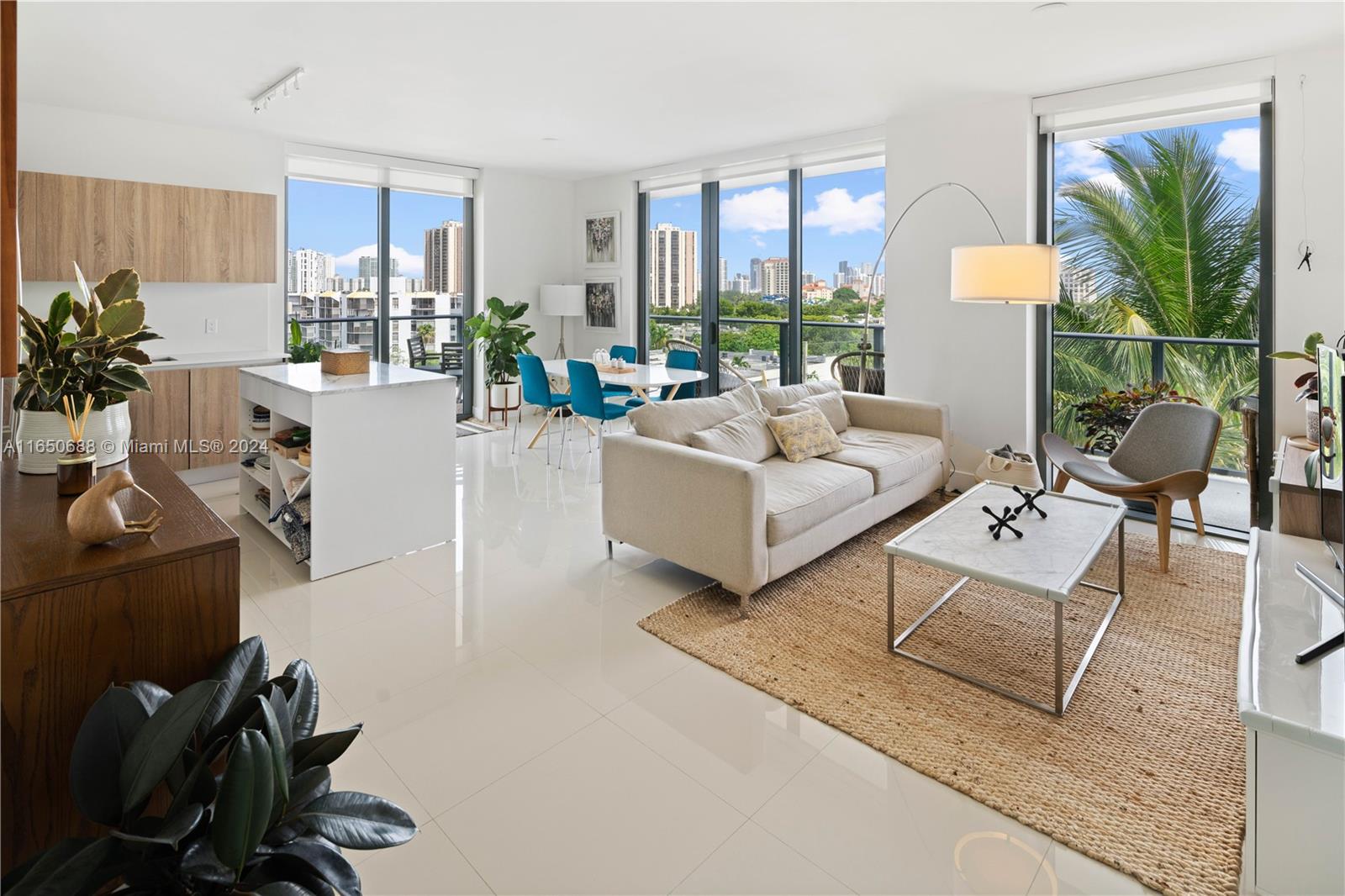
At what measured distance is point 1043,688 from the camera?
8.64 feet

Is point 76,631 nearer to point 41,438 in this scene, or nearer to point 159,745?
point 159,745

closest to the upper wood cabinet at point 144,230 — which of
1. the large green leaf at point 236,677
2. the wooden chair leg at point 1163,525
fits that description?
the large green leaf at point 236,677

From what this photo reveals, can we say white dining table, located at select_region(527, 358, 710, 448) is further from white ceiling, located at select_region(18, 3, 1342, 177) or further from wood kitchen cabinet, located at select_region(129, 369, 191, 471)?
wood kitchen cabinet, located at select_region(129, 369, 191, 471)

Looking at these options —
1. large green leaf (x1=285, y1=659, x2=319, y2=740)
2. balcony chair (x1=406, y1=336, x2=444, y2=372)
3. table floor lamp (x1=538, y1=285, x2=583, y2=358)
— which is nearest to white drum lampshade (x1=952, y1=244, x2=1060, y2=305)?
large green leaf (x1=285, y1=659, x2=319, y2=740)

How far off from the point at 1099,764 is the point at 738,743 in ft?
3.53

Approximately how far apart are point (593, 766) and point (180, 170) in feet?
18.7

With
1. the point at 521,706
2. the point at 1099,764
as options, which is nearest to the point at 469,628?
the point at 521,706

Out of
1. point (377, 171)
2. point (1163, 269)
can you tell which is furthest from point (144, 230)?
point (1163, 269)

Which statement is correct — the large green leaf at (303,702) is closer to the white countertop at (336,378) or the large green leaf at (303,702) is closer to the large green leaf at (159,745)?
the large green leaf at (159,745)

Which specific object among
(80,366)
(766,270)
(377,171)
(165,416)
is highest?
(377,171)

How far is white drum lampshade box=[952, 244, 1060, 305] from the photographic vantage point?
3.81m

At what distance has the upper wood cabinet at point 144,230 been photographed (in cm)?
473

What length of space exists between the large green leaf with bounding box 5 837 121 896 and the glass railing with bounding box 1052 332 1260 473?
4.93 m

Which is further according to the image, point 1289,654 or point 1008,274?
point 1008,274
